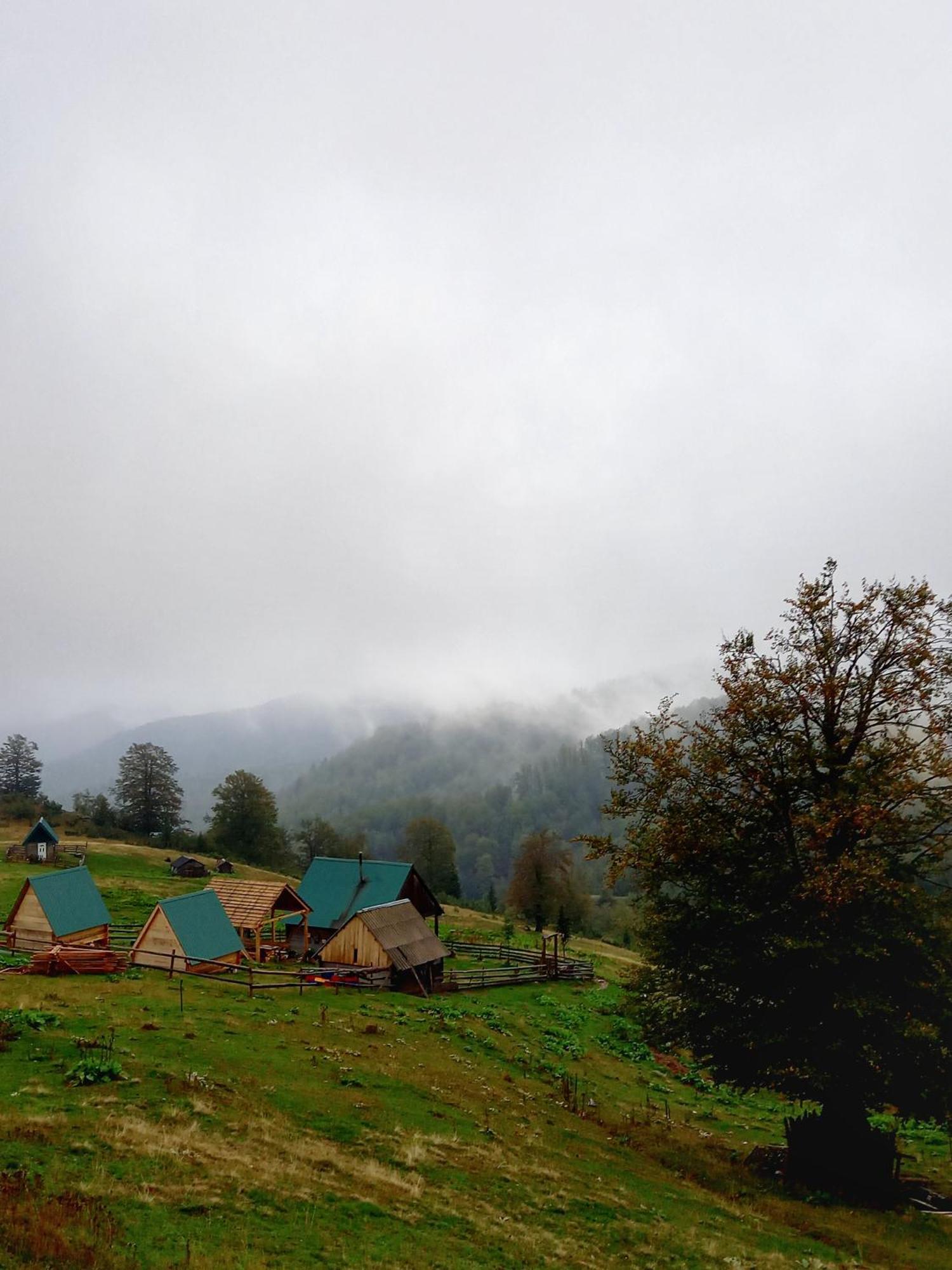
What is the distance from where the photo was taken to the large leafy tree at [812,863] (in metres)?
21.0

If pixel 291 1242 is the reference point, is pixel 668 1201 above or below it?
below

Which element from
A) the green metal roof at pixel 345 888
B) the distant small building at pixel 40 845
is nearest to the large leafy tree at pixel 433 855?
the distant small building at pixel 40 845

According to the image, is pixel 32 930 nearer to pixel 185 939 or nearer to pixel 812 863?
pixel 185 939

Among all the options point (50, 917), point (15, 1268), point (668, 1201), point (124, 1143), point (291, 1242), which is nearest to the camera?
point (15, 1268)

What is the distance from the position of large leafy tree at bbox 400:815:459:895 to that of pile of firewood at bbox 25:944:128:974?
85.9m

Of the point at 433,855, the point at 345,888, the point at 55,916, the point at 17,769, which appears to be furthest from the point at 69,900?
the point at 17,769

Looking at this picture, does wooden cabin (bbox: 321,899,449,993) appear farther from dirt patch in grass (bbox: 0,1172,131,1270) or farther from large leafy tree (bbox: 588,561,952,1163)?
dirt patch in grass (bbox: 0,1172,131,1270)

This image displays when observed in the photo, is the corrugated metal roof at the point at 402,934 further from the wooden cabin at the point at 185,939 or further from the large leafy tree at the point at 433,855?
the large leafy tree at the point at 433,855

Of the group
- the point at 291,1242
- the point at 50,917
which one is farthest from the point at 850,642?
the point at 50,917

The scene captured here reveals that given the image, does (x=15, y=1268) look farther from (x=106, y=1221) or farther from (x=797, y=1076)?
(x=797, y=1076)

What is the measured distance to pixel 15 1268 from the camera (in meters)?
9.66

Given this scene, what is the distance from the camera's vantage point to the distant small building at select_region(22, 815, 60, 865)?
235 ft

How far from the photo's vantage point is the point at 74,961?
3581cm

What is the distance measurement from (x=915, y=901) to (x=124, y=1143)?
22580mm
